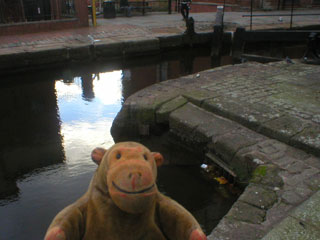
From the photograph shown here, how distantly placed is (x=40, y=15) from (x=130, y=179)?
13.9m

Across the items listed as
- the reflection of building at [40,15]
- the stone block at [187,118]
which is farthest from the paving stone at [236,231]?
the reflection of building at [40,15]

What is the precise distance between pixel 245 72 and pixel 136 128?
10.4 feet

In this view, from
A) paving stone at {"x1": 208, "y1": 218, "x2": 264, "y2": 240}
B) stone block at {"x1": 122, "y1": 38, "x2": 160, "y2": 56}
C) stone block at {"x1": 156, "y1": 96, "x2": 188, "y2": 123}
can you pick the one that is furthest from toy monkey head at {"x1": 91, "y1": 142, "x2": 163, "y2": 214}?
stone block at {"x1": 122, "y1": 38, "x2": 160, "y2": 56}

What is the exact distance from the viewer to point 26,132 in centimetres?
598

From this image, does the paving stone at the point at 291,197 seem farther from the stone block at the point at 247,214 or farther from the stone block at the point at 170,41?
the stone block at the point at 170,41

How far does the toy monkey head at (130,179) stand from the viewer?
66.9 inches

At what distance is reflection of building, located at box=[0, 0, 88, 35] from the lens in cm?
1263

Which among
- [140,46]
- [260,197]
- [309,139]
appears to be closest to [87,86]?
[140,46]

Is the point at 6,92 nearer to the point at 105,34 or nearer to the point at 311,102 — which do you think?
the point at 105,34

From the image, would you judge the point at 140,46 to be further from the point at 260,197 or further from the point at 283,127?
the point at 260,197

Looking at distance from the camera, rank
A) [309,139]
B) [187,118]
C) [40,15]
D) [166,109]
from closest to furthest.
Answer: [309,139]
[187,118]
[166,109]
[40,15]

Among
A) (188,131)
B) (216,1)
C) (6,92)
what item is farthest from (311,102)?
(216,1)

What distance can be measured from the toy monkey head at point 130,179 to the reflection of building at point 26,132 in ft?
10.2

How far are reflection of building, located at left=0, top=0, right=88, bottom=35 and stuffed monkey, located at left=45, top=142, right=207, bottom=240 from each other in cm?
1216
